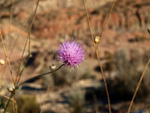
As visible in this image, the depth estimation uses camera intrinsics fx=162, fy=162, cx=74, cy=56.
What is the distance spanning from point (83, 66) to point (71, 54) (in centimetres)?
903

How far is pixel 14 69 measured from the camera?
12906 mm

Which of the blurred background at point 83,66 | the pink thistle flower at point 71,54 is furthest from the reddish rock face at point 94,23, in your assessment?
the pink thistle flower at point 71,54

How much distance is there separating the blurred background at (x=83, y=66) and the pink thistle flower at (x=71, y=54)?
57 mm

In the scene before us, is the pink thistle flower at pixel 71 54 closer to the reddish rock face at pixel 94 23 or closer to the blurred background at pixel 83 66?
the blurred background at pixel 83 66

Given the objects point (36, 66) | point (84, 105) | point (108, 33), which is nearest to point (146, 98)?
point (84, 105)

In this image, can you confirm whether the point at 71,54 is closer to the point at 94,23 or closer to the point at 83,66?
the point at 83,66

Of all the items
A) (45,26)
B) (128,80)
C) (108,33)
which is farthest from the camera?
(45,26)

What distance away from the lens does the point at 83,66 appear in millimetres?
10336

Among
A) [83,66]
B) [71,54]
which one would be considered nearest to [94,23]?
[83,66]

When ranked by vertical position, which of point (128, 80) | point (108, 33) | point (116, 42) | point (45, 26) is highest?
point (45, 26)

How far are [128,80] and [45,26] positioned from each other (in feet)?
65.4

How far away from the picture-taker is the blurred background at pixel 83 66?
17.0ft

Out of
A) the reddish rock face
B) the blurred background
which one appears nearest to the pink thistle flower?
the blurred background

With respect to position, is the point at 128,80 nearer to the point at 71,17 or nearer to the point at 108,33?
the point at 108,33
